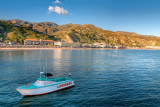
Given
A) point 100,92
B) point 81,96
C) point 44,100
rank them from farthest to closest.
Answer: point 100,92, point 81,96, point 44,100

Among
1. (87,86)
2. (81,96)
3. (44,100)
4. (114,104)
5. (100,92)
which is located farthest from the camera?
(87,86)

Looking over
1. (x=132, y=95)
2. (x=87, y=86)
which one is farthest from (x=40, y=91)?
(x=132, y=95)

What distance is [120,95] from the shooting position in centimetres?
2284

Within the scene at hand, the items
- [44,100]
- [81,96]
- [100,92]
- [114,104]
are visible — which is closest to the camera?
[114,104]

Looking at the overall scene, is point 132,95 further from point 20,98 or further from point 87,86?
Result: point 20,98

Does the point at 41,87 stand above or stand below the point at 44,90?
above

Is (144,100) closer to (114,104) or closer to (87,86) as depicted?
(114,104)

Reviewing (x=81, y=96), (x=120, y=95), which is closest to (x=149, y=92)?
(x=120, y=95)

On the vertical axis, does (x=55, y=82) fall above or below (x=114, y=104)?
above

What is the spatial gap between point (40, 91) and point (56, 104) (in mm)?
4536

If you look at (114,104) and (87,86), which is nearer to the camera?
(114,104)

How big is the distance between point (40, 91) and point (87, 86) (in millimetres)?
9721

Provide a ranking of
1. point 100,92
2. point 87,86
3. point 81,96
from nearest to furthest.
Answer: point 81,96 → point 100,92 → point 87,86

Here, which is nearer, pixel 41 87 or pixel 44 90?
pixel 41 87
